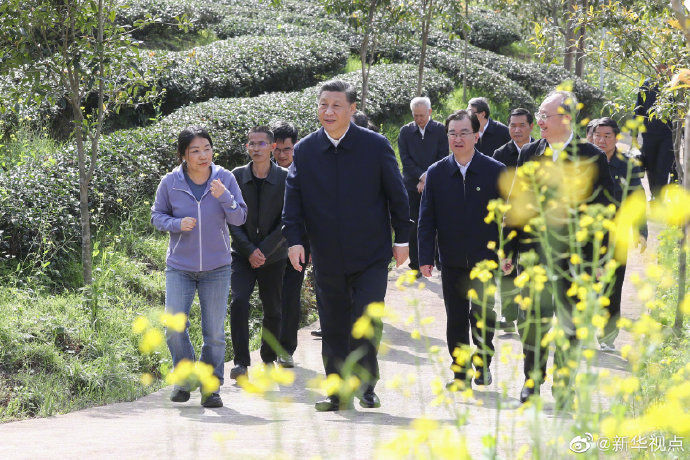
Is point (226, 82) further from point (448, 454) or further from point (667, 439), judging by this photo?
point (448, 454)

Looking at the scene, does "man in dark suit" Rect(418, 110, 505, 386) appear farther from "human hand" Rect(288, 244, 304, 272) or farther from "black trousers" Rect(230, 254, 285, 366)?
"black trousers" Rect(230, 254, 285, 366)

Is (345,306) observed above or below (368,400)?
above

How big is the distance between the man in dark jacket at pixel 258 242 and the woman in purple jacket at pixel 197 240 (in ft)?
2.14

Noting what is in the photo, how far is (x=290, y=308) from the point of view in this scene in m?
7.68

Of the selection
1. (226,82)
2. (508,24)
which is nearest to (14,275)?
(226,82)

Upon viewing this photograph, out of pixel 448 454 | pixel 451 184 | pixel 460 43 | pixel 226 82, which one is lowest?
pixel 448 454

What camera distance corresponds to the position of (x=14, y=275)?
8.24 m

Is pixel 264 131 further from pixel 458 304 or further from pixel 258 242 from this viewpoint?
pixel 458 304

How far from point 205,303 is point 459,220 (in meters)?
1.93

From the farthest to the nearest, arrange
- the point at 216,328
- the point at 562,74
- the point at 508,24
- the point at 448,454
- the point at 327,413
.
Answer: the point at 508,24, the point at 562,74, the point at 216,328, the point at 327,413, the point at 448,454

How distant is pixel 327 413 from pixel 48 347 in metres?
2.60

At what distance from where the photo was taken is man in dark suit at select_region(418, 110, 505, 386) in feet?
21.3

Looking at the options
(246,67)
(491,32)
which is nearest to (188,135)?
(246,67)

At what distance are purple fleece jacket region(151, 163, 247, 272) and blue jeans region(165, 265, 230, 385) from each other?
3.4 inches
